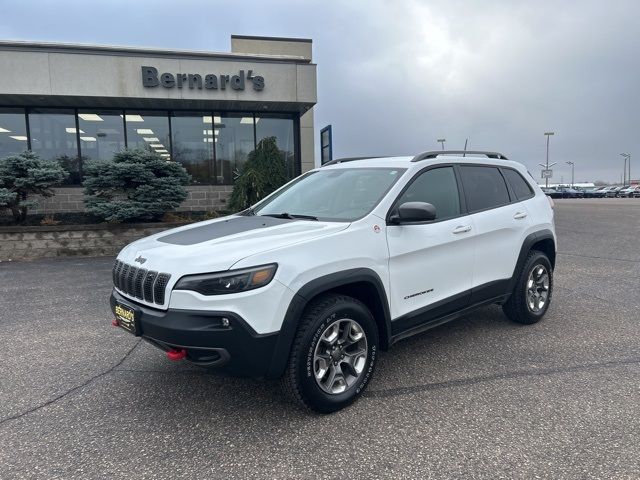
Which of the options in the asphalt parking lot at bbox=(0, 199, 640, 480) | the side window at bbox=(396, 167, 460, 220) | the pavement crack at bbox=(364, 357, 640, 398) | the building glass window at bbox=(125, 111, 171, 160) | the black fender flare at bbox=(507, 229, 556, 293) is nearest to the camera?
the asphalt parking lot at bbox=(0, 199, 640, 480)

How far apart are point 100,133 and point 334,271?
13263mm

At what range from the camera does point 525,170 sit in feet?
17.4

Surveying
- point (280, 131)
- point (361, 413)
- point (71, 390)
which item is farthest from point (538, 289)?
point (280, 131)

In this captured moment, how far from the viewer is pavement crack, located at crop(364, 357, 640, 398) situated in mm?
3439

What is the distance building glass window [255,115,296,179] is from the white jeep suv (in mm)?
10838

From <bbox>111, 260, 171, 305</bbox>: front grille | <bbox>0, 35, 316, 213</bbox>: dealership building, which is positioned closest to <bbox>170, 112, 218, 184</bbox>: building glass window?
<bbox>0, 35, 316, 213</bbox>: dealership building

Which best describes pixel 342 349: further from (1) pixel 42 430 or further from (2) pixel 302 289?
(1) pixel 42 430

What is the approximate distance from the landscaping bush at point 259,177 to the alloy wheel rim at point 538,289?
7.79 meters

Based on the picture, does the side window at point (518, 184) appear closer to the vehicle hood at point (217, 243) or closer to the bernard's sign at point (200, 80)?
the vehicle hood at point (217, 243)

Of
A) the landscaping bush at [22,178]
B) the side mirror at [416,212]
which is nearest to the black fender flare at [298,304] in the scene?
the side mirror at [416,212]

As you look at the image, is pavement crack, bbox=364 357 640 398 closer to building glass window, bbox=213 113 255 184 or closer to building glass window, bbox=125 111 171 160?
building glass window, bbox=213 113 255 184

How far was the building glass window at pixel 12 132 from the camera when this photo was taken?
13523 millimetres

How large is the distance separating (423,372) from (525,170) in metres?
2.87

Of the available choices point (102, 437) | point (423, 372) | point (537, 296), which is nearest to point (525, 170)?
point (537, 296)
